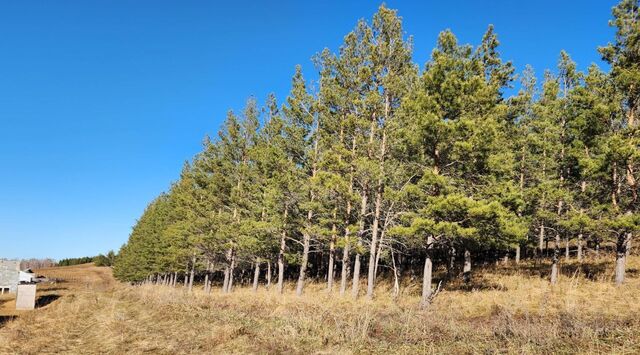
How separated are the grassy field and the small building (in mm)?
41851

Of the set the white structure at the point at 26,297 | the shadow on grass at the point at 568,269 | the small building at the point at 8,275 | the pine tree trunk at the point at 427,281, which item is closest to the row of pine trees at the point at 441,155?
the pine tree trunk at the point at 427,281

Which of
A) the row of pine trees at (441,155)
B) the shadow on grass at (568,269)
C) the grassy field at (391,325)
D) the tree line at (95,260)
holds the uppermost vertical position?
the row of pine trees at (441,155)

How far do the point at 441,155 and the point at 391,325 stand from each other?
8503mm

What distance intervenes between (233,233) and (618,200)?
23.7m

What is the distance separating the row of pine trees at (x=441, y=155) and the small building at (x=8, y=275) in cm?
4290

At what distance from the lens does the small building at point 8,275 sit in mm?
52750

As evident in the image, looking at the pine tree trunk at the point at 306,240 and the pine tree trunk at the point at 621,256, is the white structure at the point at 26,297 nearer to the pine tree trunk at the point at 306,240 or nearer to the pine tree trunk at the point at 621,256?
the pine tree trunk at the point at 306,240

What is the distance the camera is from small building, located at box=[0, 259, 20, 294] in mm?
52750

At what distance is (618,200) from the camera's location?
1891cm

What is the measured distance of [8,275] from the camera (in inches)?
2098

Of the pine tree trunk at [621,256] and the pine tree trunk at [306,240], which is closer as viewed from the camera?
the pine tree trunk at [621,256]

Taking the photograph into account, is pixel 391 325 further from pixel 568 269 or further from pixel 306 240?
pixel 568 269

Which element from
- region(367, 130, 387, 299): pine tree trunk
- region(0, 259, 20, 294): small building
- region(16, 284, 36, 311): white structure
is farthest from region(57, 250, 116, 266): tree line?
region(367, 130, 387, 299): pine tree trunk

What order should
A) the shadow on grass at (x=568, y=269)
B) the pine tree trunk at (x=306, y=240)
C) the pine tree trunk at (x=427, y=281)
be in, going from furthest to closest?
the pine tree trunk at (x=306, y=240) → the shadow on grass at (x=568, y=269) → the pine tree trunk at (x=427, y=281)
